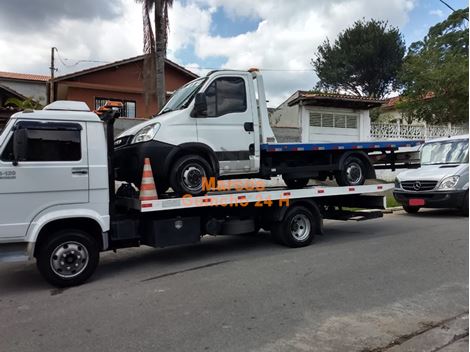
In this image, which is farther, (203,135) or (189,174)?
(203,135)

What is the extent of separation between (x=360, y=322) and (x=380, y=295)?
3.12ft

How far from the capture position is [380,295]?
5492 millimetres

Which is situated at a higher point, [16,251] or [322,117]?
[322,117]

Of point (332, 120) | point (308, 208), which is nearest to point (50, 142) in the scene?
point (308, 208)

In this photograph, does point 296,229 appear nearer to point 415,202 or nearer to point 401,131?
point 415,202

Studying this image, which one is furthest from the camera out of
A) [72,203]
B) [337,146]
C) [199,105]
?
[337,146]

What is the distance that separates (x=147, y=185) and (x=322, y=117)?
15412 mm

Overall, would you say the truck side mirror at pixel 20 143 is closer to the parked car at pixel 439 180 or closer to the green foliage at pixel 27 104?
the parked car at pixel 439 180

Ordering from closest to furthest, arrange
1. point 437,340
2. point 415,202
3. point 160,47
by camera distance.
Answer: point 437,340 → point 415,202 → point 160,47

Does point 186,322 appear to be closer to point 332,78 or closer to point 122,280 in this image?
point 122,280

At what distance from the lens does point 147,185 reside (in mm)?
7000

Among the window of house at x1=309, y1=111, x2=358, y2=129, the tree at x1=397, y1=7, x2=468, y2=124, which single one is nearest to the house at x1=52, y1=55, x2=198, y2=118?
the window of house at x1=309, y1=111, x2=358, y2=129

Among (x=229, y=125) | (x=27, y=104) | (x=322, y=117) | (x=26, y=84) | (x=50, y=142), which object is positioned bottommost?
(x=50, y=142)

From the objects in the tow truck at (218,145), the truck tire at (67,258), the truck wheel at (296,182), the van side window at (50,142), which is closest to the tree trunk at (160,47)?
the truck wheel at (296,182)
